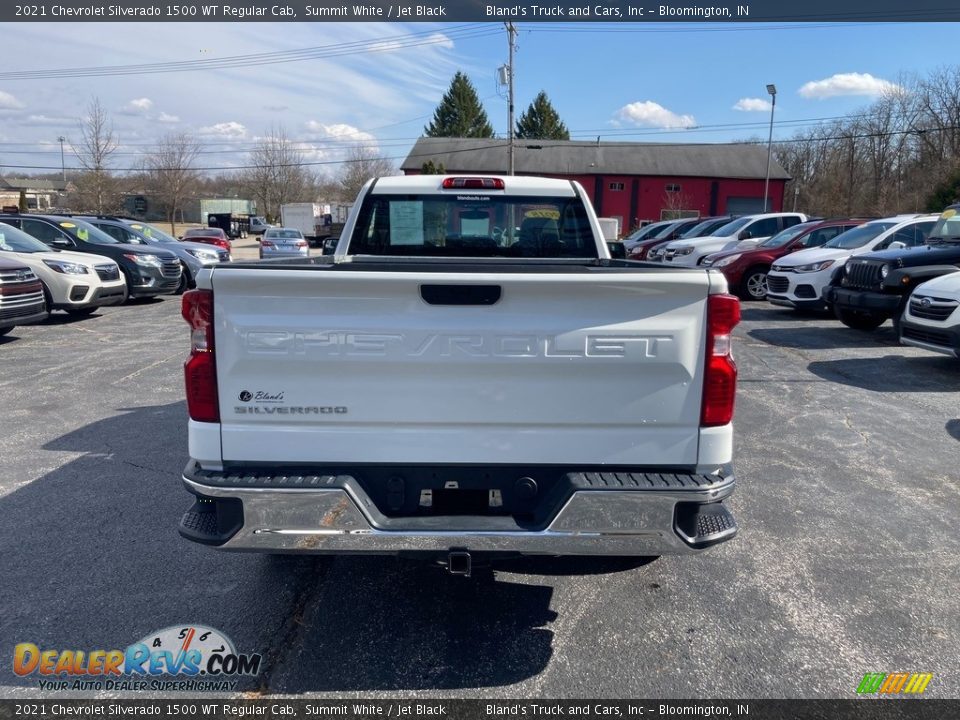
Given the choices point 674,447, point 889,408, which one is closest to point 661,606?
point 674,447

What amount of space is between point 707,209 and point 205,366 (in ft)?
198

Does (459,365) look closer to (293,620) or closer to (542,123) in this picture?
(293,620)

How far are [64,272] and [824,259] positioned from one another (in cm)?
1337

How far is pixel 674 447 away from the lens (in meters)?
2.85

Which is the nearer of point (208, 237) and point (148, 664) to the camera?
point (148, 664)

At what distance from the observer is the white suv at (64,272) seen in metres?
11.7

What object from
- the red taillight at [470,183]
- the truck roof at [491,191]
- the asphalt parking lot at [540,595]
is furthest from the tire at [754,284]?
the red taillight at [470,183]

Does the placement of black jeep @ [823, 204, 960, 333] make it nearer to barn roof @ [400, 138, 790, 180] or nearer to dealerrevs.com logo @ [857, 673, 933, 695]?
dealerrevs.com logo @ [857, 673, 933, 695]

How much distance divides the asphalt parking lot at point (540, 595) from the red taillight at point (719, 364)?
1117mm

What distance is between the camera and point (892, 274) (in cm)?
1018

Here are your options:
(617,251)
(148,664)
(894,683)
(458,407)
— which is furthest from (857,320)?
(148,664)

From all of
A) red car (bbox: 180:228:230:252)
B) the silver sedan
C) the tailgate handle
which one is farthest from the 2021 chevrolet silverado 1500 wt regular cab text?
red car (bbox: 180:228:230:252)

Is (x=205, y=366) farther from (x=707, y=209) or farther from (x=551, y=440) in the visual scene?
(x=707, y=209)

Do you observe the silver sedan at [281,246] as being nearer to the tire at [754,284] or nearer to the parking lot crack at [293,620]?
the tire at [754,284]
